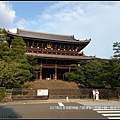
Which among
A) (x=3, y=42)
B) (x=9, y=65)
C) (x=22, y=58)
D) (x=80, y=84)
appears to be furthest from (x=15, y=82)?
(x=80, y=84)

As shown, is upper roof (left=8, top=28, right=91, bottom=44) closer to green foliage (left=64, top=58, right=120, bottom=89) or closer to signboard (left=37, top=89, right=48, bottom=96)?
green foliage (left=64, top=58, right=120, bottom=89)

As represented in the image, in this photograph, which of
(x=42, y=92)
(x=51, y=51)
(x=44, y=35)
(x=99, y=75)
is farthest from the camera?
(x=44, y=35)

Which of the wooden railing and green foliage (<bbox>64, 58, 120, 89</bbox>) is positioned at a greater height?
the wooden railing

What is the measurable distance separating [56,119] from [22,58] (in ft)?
69.1

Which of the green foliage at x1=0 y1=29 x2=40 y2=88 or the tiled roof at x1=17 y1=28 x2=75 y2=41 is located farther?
the tiled roof at x1=17 y1=28 x2=75 y2=41

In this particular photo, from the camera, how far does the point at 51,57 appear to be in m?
38.7

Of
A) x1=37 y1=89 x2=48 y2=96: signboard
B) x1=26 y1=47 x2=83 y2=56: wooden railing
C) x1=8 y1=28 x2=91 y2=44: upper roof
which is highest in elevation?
x1=8 y1=28 x2=91 y2=44: upper roof

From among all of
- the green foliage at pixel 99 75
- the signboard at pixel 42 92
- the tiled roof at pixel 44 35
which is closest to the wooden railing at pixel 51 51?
the tiled roof at pixel 44 35

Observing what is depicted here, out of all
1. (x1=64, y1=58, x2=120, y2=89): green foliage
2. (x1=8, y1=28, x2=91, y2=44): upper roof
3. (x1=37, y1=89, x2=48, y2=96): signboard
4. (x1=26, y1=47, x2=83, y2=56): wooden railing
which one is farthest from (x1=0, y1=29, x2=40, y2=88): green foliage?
(x1=8, y1=28, x2=91, y2=44): upper roof

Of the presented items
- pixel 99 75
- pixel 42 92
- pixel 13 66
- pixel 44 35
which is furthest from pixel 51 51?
pixel 13 66

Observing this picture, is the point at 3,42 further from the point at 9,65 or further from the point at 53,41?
the point at 53,41

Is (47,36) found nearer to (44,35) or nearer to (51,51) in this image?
(44,35)

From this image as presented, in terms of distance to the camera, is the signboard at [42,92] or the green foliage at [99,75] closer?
the signboard at [42,92]

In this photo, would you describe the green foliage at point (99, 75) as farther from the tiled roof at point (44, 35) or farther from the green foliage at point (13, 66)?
the tiled roof at point (44, 35)
